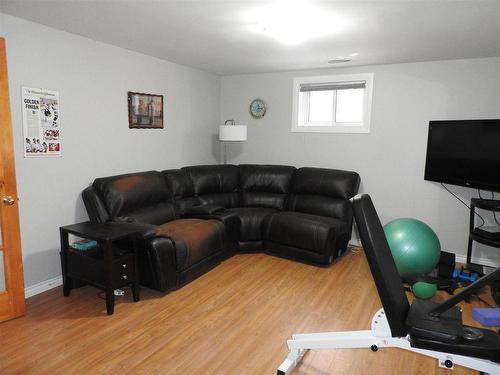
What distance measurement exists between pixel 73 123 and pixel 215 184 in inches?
73.1

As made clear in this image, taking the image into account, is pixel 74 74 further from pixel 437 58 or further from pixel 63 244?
pixel 437 58

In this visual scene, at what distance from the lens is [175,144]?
14.7ft

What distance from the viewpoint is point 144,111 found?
394 cm

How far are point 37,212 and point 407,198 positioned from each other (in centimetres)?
395

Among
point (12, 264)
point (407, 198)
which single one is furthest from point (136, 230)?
point (407, 198)

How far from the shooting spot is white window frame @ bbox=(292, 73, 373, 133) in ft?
14.0

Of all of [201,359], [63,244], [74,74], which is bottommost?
[201,359]

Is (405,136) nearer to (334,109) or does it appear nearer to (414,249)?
(334,109)

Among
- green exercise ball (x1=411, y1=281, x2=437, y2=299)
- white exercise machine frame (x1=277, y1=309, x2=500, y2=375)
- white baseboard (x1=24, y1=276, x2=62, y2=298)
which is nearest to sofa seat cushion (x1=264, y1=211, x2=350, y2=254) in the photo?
green exercise ball (x1=411, y1=281, x2=437, y2=299)

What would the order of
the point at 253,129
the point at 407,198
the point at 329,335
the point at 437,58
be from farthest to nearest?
the point at 253,129 → the point at 407,198 → the point at 437,58 → the point at 329,335

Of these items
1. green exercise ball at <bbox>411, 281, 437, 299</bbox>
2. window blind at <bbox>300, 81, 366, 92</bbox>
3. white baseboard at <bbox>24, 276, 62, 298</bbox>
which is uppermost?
window blind at <bbox>300, 81, 366, 92</bbox>

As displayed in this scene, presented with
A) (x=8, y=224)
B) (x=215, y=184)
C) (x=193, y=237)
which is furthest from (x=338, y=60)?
(x=8, y=224)

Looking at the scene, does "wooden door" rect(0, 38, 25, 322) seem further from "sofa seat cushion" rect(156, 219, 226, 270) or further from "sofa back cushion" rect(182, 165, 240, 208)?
"sofa back cushion" rect(182, 165, 240, 208)

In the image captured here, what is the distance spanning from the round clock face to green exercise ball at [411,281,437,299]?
311 centimetres
